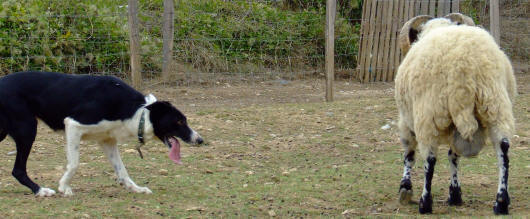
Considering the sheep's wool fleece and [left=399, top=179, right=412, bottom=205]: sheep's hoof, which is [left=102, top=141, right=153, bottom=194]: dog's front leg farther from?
the sheep's wool fleece

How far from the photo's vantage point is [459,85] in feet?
17.6

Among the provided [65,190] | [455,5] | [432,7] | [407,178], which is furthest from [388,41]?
[65,190]

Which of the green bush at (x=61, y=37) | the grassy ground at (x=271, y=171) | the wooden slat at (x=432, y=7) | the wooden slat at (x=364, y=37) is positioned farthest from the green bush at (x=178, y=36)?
the grassy ground at (x=271, y=171)

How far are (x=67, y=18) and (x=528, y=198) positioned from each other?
8725mm

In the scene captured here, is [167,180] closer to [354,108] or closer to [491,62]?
[491,62]

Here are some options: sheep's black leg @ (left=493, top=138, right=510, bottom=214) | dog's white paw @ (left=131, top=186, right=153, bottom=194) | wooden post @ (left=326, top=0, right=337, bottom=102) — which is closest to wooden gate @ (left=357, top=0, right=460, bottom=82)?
wooden post @ (left=326, top=0, right=337, bottom=102)

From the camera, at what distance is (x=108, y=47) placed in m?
12.4

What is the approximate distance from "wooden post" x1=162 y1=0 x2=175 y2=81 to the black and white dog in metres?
5.96

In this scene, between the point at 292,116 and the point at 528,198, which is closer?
the point at 528,198

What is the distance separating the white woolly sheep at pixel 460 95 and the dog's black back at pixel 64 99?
248 cm

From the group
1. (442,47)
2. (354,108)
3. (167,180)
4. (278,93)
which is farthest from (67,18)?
(442,47)

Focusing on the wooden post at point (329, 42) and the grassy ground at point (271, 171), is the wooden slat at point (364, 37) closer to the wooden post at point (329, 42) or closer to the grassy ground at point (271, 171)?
the wooden post at point (329, 42)

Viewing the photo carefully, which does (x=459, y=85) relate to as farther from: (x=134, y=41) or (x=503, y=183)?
(x=134, y=41)

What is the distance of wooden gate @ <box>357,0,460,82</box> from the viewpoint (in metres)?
13.7
